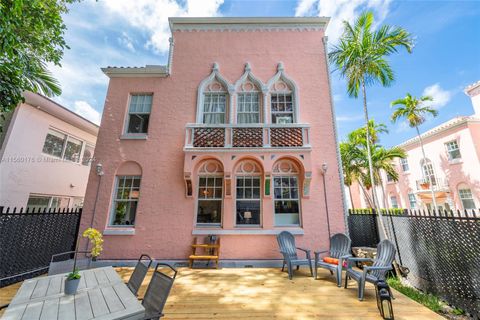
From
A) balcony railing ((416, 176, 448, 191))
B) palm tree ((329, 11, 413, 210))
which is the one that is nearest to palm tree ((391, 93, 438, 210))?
balcony railing ((416, 176, 448, 191))

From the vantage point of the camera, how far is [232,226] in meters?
6.89

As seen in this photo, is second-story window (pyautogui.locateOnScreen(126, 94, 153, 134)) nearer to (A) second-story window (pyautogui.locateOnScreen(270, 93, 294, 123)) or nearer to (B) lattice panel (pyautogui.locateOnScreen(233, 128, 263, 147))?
(B) lattice panel (pyautogui.locateOnScreen(233, 128, 263, 147))

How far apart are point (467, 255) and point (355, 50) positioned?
647cm

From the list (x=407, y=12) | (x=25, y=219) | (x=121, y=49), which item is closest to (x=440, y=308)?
(x=407, y=12)

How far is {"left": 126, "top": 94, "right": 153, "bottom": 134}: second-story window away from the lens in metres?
8.00

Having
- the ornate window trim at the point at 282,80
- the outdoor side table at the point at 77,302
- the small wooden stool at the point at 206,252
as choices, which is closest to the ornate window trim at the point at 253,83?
the ornate window trim at the point at 282,80

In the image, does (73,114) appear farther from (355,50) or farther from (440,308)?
(440,308)

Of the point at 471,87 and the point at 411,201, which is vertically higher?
the point at 471,87

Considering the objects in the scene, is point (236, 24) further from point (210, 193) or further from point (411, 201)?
point (411, 201)

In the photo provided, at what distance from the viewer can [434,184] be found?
1620 cm

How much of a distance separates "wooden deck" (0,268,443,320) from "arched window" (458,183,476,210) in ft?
52.5

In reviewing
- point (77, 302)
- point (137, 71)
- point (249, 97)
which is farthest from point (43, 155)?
point (77, 302)

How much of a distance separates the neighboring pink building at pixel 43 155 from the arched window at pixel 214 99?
7134 mm

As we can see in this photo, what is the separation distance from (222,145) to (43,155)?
9.15 meters
